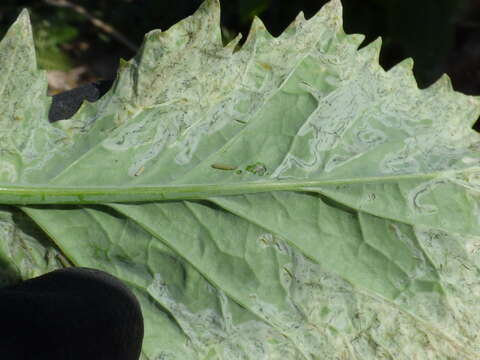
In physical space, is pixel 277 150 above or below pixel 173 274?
above

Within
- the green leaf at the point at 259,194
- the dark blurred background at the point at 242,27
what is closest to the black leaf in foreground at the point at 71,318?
the green leaf at the point at 259,194

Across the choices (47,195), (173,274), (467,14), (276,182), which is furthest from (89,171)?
(467,14)

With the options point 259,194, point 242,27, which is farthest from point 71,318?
point 242,27

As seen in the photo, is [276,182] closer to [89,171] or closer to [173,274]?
[173,274]

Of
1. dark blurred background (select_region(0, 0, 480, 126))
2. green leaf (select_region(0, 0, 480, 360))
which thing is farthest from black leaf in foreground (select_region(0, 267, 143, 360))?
dark blurred background (select_region(0, 0, 480, 126))

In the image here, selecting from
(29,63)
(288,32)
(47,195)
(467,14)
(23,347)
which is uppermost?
(467,14)

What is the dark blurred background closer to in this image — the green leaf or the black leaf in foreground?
the green leaf

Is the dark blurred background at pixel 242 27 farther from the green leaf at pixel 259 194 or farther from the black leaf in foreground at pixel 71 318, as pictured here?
the black leaf in foreground at pixel 71 318
